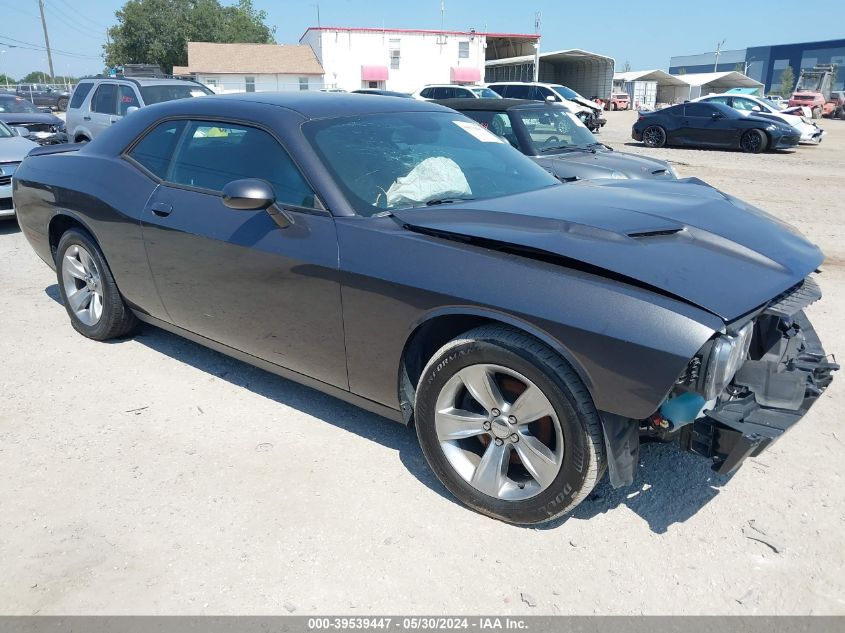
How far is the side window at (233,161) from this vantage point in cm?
322

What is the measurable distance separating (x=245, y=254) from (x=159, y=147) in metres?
1.21

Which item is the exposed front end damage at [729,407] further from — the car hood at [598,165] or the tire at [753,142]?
the tire at [753,142]

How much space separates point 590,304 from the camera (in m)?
2.35

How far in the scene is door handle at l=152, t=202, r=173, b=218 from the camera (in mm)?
3726

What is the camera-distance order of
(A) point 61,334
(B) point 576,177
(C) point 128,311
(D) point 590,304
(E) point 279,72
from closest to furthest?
(D) point 590,304, (C) point 128,311, (A) point 61,334, (B) point 576,177, (E) point 279,72

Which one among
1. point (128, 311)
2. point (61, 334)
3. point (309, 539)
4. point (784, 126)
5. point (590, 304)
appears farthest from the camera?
point (784, 126)

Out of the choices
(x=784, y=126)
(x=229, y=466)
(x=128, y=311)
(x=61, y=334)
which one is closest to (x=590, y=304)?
(x=229, y=466)

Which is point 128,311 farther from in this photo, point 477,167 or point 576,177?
point 576,177

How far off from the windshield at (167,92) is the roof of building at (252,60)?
136 feet

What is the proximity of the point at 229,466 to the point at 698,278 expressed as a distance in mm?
2247

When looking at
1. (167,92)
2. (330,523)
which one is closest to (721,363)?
(330,523)

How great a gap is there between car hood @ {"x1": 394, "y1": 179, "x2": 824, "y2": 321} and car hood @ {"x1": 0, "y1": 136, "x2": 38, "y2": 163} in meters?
7.64

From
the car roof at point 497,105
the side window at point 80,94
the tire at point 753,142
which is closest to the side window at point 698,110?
the tire at point 753,142

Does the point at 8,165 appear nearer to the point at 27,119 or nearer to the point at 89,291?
the point at 89,291
